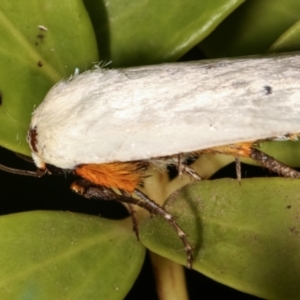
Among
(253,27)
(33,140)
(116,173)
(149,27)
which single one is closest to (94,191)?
(116,173)

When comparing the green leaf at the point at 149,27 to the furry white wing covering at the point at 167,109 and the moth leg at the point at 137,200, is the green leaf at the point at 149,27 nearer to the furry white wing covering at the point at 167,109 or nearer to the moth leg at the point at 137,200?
the furry white wing covering at the point at 167,109

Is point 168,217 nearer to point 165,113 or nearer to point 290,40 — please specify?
point 165,113

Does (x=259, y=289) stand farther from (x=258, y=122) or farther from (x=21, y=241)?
(x=21, y=241)

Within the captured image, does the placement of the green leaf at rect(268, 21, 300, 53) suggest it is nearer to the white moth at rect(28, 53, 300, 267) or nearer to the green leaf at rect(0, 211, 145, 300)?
the white moth at rect(28, 53, 300, 267)

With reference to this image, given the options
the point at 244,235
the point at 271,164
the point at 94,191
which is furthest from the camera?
the point at 94,191

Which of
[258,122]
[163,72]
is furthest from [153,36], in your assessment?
[258,122]

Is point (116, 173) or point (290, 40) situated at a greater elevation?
point (290, 40)

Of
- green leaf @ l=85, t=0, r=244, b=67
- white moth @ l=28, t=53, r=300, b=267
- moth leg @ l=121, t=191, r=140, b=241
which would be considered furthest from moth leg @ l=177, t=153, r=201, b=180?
green leaf @ l=85, t=0, r=244, b=67

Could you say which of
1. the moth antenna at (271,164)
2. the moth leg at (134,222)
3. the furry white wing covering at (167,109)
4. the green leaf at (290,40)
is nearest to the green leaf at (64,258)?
the moth leg at (134,222)
